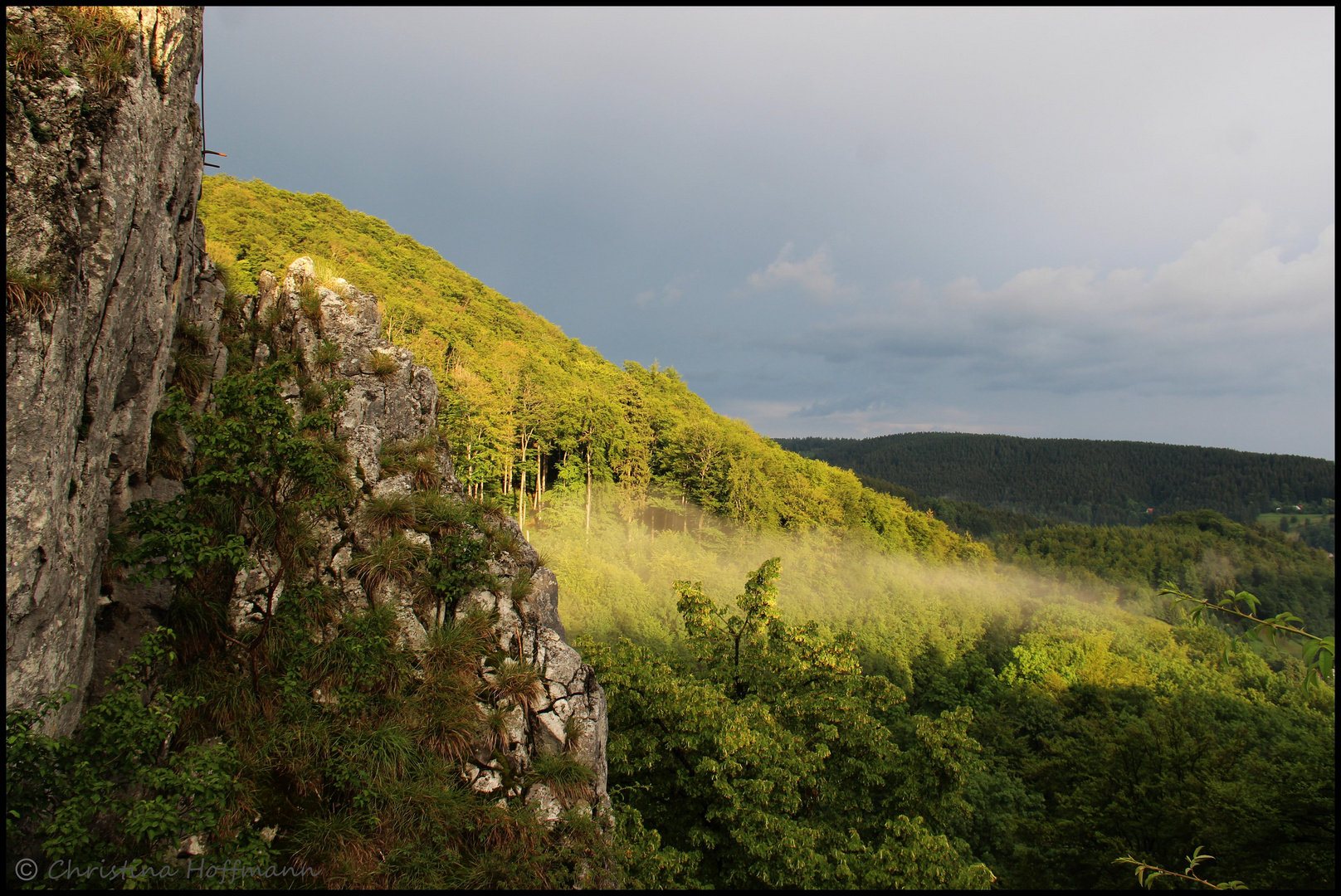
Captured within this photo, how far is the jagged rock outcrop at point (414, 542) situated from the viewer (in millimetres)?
8547

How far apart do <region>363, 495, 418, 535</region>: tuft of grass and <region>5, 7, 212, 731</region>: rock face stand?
10.5 feet

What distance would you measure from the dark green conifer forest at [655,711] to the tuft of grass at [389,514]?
0.39 m

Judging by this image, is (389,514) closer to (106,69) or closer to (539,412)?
(106,69)

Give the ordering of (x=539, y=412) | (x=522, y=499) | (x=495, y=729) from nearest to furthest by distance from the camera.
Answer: (x=495, y=729) → (x=522, y=499) → (x=539, y=412)

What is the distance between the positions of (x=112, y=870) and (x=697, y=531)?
41535mm

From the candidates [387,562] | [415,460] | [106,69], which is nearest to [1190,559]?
[415,460]

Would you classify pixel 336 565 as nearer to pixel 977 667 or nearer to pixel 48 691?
pixel 48 691

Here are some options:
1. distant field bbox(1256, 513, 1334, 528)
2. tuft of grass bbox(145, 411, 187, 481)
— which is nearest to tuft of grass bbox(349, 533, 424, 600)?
tuft of grass bbox(145, 411, 187, 481)

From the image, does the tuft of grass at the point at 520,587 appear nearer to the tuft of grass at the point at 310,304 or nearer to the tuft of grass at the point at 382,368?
the tuft of grass at the point at 382,368

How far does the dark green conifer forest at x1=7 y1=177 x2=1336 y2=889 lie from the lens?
19.7 ft

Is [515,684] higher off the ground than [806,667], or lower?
higher

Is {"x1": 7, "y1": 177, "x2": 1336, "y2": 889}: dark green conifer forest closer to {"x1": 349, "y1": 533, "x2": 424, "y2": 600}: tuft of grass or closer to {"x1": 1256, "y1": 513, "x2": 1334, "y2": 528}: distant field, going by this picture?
{"x1": 349, "y1": 533, "x2": 424, "y2": 600}: tuft of grass

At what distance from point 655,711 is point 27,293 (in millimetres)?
12257

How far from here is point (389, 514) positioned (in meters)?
10.1
